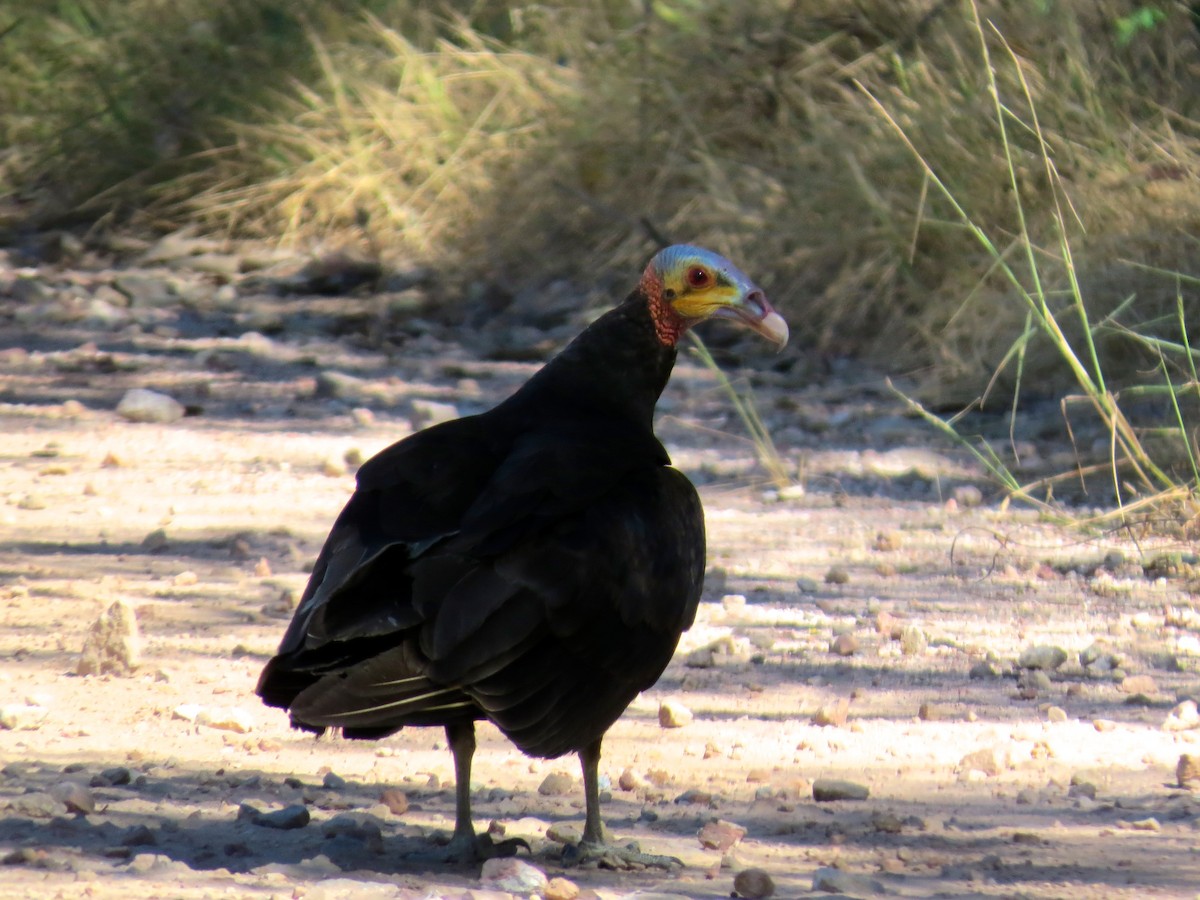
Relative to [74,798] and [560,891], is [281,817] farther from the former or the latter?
[560,891]

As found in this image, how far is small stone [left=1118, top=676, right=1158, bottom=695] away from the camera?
12.0 ft

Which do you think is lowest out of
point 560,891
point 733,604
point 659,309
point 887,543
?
point 560,891

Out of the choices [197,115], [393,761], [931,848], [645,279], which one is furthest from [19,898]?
[197,115]

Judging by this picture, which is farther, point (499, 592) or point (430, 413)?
point (430, 413)

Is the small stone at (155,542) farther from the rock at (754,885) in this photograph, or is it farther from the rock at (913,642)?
the rock at (754,885)

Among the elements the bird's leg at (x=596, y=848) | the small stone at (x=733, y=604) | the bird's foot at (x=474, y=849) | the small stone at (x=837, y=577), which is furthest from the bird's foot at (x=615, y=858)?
the small stone at (x=837, y=577)

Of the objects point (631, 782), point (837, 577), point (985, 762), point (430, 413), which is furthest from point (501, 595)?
point (430, 413)

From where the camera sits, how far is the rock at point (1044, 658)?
152 inches

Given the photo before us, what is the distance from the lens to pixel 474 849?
9.09 ft

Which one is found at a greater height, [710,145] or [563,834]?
[710,145]

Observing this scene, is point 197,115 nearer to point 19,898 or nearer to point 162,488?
point 162,488

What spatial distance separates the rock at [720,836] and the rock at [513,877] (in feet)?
1.05

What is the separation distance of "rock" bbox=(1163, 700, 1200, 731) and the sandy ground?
0.10 ft

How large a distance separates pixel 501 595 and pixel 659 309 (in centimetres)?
103
